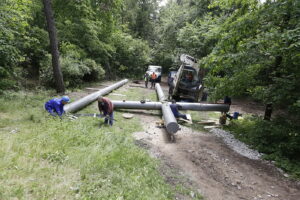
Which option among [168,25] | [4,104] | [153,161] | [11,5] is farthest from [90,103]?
[168,25]

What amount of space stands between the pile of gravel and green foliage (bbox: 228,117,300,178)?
26cm

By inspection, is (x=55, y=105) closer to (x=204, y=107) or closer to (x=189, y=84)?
(x=204, y=107)

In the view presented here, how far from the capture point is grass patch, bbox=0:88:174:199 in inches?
100

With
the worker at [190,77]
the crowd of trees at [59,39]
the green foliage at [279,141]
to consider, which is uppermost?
the crowd of trees at [59,39]

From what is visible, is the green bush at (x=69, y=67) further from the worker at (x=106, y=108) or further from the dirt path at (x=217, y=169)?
the dirt path at (x=217, y=169)

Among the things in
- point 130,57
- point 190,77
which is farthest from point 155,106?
point 130,57

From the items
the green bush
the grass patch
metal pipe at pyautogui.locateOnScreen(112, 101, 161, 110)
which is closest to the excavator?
metal pipe at pyautogui.locateOnScreen(112, 101, 161, 110)

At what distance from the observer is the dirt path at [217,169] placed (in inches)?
→ 146

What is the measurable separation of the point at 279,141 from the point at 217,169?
2.90 metres

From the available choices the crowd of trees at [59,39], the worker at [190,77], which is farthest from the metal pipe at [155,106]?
the crowd of trees at [59,39]

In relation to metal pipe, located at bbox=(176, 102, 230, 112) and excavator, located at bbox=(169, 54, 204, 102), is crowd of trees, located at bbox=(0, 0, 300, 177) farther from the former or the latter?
excavator, located at bbox=(169, 54, 204, 102)

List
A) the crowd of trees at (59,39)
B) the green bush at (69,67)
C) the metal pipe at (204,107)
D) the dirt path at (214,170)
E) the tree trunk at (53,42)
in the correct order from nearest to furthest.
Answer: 1. the dirt path at (214,170)
2. the crowd of trees at (59,39)
3. the tree trunk at (53,42)
4. the metal pipe at (204,107)
5. the green bush at (69,67)

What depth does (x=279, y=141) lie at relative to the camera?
577 cm

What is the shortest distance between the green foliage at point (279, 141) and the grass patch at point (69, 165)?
3919mm
